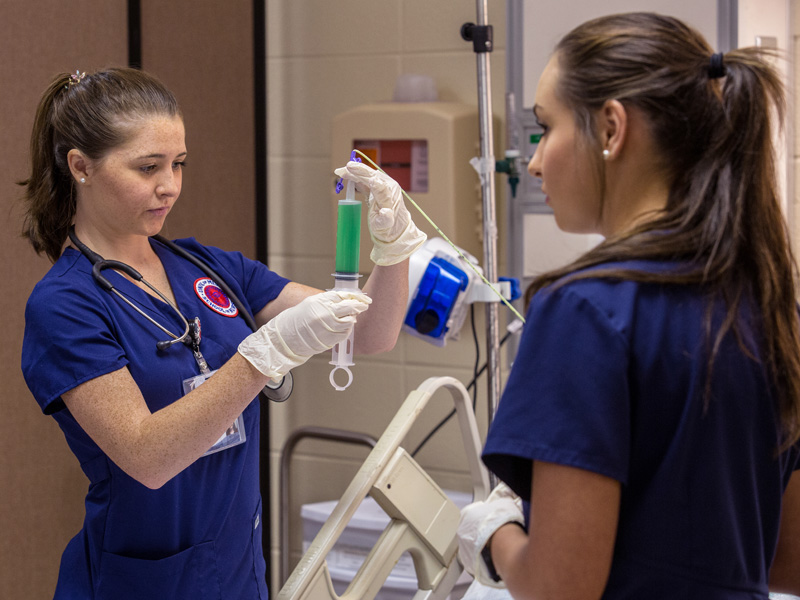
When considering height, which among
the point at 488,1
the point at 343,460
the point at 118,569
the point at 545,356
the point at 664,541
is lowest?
the point at 343,460

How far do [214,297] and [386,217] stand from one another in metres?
0.34

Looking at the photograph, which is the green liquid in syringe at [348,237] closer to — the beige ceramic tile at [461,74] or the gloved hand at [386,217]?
the gloved hand at [386,217]

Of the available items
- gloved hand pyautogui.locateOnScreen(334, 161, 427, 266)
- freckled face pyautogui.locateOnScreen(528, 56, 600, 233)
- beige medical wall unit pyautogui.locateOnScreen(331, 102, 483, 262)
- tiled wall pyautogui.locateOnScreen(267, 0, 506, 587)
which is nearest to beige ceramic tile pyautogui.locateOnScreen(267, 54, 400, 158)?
tiled wall pyautogui.locateOnScreen(267, 0, 506, 587)

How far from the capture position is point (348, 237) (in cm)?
138

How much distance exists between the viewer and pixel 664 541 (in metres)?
0.86

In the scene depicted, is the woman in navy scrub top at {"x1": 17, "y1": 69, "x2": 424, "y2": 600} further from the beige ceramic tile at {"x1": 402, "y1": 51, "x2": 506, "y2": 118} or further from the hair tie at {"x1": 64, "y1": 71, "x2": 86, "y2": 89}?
the beige ceramic tile at {"x1": 402, "y1": 51, "x2": 506, "y2": 118}

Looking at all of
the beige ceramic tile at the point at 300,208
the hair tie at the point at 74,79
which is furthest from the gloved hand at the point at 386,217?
the beige ceramic tile at the point at 300,208

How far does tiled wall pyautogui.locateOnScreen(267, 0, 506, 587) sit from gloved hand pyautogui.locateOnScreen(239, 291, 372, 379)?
121 centimetres

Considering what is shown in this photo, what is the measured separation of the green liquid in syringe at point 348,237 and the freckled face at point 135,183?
307 millimetres

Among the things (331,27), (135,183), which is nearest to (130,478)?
(135,183)

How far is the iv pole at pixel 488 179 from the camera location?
6.91 feet

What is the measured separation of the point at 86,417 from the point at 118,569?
0.27 metres

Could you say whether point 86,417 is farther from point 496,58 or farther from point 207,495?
point 496,58

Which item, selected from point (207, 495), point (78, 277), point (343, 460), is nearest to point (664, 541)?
point (207, 495)
